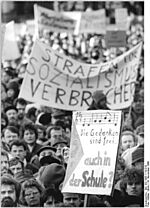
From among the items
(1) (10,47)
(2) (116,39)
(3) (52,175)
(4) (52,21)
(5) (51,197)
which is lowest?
(5) (51,197)

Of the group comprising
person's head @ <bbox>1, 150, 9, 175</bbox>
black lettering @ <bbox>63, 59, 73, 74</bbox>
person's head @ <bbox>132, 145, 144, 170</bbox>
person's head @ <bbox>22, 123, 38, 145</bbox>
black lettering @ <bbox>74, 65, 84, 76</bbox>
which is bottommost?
person's head @ <bbox>22, 123, 38, 145</bbox>

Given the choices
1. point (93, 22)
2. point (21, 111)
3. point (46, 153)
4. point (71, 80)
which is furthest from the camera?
point (93, 22)

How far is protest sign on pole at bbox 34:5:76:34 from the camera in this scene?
6.54m

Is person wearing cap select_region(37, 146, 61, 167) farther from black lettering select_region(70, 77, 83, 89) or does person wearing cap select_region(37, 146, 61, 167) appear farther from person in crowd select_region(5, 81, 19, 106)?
person in crowd select_region(5, 81, 19, 106)

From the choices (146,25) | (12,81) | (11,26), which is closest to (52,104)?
(12,81)

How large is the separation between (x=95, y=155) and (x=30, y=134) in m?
1.51

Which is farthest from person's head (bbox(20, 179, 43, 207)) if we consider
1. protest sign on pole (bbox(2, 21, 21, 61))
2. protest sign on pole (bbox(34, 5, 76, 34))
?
protest sign on pole (bbox(34, 5, 76, 34))

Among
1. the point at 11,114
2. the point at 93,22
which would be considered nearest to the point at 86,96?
the point at 11,114

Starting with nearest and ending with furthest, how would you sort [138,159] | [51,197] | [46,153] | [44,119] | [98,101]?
[51,197] → [138,159] → [46,153] → [98,101] → [44,119]

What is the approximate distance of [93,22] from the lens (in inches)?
281

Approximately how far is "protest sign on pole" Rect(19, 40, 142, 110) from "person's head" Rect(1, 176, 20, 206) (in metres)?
1.12

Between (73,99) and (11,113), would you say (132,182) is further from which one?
(11,113)

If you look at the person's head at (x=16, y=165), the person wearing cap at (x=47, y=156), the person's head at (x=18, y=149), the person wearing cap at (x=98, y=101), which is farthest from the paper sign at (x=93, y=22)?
the person's head at (x=16, y=165)

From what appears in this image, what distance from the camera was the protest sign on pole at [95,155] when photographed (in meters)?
3.17
